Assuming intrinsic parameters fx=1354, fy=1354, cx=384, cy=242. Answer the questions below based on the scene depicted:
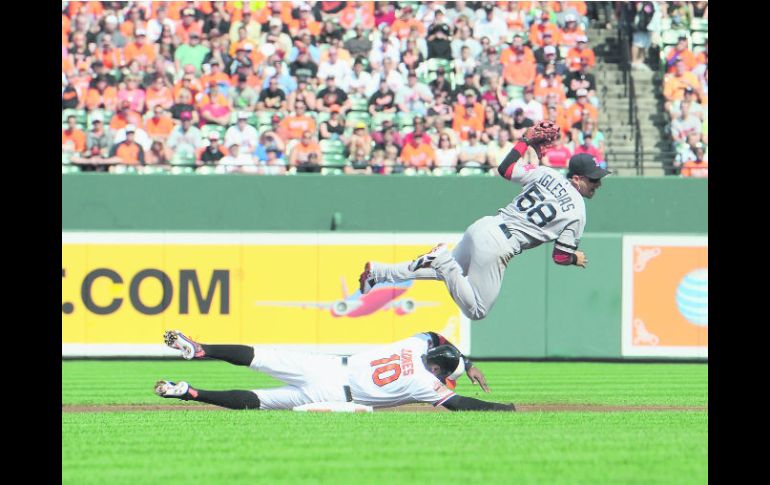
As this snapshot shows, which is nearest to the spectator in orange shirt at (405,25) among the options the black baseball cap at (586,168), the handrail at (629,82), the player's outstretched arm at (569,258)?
the handrail at (629,82)

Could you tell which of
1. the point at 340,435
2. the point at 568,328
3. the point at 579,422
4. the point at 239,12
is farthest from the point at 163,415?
the point at 239,12

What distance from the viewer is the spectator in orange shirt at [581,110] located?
72.6 ft

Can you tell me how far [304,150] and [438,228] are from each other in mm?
2470

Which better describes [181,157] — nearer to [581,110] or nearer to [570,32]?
[581,110]

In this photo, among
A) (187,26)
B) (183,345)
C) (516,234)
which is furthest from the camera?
(187,26)

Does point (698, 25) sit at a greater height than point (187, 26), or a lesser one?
greater

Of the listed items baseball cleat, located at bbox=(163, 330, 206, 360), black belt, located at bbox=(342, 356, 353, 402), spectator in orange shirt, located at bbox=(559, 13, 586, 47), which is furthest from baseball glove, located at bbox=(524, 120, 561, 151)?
spectator in orange shirt, located at bbox=(559, 13, 586, 47)

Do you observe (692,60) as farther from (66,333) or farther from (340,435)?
(340,435)

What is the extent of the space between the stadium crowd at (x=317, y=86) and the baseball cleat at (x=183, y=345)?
998 cm

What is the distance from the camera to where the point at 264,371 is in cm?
1117

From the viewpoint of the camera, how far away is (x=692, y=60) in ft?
76.8

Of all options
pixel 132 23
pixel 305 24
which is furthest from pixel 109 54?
pixel 305 24

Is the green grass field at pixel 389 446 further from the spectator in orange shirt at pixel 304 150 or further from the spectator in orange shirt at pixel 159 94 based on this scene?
the spectator in orange shirt at pixel 159 94
